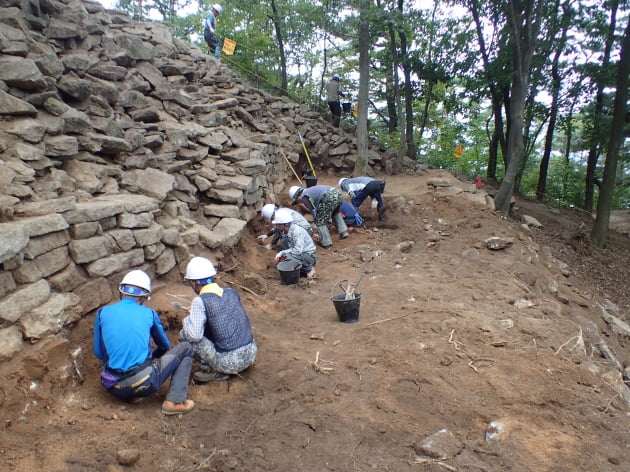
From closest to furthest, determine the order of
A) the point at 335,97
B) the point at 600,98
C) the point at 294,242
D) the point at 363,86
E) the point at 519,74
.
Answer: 1. the point at 294,242
2. the point at 519,74
3. the point at 363,86
4. the point at 600,98
5. the point at 335,97

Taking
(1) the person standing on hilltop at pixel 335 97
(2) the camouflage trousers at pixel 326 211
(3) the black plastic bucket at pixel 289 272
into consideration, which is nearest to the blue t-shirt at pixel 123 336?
(3) the black plastic bucket at pixel 289 272

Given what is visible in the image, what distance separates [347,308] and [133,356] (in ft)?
8.09

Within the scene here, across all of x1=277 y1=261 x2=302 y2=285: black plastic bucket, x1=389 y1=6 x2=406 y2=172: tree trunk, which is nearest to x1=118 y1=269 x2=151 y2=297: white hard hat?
x1=277 y1=261 x2=302 y2=285: black plastic bucket

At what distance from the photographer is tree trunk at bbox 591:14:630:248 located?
10094 millimetres

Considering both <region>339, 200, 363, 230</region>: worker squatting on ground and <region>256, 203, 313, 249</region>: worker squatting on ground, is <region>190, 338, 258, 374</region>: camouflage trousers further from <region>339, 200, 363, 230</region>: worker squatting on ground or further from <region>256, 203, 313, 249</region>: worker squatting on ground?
<region>339, 200, 363, 230</region>: worker squatting on ground

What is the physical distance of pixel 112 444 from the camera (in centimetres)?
296

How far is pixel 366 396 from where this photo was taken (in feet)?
11.8

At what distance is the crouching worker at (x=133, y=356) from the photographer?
326 cm

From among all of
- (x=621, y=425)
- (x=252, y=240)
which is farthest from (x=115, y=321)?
(x=252, y=240)

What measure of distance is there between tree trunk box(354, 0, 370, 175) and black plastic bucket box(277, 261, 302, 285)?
19.3ft

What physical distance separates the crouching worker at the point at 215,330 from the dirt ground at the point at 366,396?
0.17 metres

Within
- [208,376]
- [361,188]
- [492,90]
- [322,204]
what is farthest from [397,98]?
[208,376]

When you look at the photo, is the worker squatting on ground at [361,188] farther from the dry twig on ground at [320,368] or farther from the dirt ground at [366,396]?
the dry twig on ground at [320,368]

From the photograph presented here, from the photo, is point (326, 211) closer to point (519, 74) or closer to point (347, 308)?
point (347, 308)
